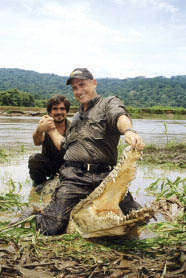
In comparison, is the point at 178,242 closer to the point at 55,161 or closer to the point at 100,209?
the point at 100,209

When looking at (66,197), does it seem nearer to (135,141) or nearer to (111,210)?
(111,210)

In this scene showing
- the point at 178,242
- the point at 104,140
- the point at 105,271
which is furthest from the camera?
the point at 104,140

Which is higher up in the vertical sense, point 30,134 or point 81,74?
point 81,74

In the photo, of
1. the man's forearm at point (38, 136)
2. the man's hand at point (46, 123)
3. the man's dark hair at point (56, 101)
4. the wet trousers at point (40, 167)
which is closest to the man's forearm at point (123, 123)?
the man's hand at point (46, 123)

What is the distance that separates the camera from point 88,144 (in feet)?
12.7

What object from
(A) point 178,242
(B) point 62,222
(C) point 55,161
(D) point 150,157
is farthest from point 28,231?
(D) point 150,157

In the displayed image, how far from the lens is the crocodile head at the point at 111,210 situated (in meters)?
2.81

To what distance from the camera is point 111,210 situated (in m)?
3.20

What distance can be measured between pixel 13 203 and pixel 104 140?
1.56m

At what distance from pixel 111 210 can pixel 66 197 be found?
2.40ft

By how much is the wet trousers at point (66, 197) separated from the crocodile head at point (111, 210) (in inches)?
7.7

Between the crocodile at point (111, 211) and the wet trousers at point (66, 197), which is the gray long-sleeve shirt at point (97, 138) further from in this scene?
the crocodile at point (111, 211)

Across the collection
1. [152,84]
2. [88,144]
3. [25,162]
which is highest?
[152,84]

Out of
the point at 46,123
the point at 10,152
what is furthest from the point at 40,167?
the point at 10,152
